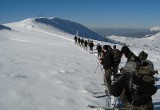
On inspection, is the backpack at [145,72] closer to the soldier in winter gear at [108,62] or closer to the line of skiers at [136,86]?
the line of skiers at [136,86]

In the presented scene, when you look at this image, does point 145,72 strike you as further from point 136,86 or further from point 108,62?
point 108,62

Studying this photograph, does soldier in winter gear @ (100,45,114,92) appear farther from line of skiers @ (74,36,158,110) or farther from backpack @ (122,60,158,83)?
backpack @ (122,60,158,83)

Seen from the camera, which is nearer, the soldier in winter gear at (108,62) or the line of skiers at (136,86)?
the line of skiers at (136,86)

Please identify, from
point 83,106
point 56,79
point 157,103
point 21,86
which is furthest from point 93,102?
point 56,79

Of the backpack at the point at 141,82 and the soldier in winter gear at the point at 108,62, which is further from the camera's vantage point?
the soldier in winter gear at the point at 108,62

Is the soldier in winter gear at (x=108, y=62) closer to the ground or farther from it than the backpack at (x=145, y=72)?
closer to the ground

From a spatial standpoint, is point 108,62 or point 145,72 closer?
point 145,72

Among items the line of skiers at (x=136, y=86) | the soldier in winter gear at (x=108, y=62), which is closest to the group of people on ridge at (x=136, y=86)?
the line of skiers at (x=136, y=86)

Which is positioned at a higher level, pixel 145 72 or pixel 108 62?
pixel 145 72

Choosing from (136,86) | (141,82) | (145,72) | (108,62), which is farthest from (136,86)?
(108,62)

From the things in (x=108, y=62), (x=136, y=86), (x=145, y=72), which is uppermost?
(x=145, y=72)

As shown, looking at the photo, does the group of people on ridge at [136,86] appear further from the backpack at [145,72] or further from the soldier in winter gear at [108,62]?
the soldier in winter gear at [108,62]

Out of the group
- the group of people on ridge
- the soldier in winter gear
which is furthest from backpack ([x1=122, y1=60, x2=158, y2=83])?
the soldier in winter gear

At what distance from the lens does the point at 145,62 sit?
5.01 meters
